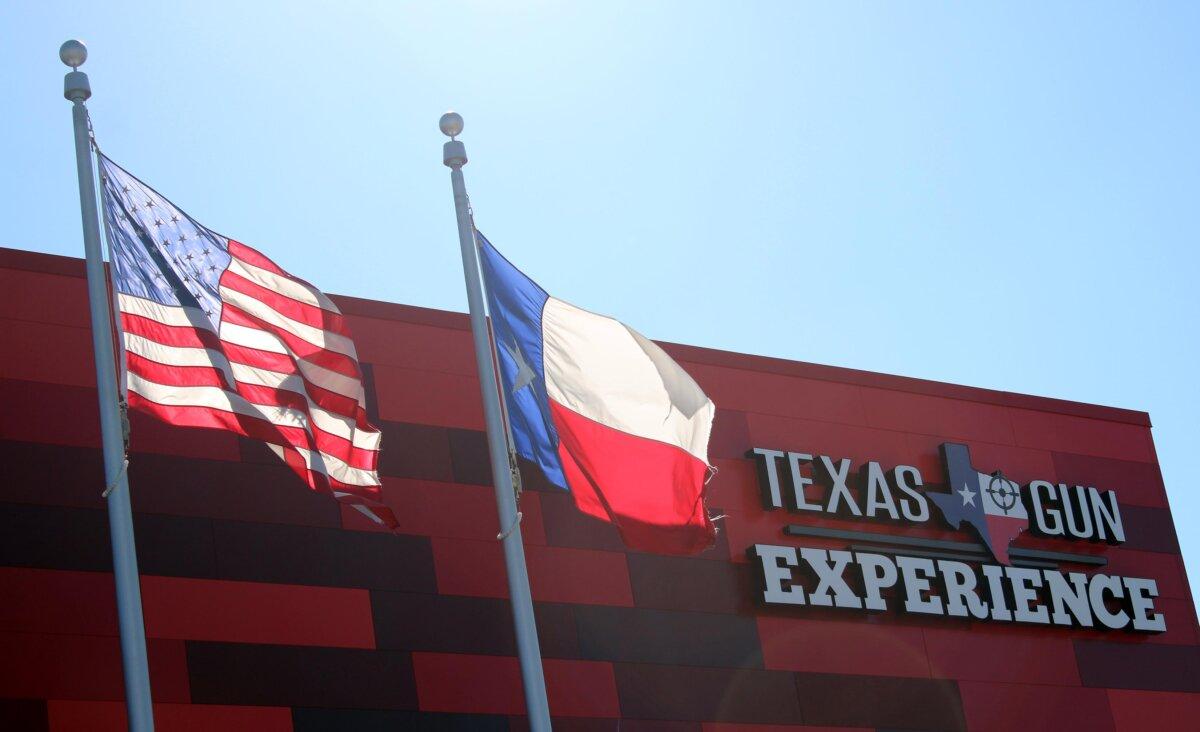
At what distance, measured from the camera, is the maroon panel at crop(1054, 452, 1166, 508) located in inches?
941

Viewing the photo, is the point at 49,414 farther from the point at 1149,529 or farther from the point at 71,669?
the point at 1149,529

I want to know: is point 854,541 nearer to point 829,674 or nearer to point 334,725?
point 829,674

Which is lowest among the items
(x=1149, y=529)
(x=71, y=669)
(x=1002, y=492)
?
(x=71, y=669)

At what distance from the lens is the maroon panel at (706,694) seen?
18500 mm

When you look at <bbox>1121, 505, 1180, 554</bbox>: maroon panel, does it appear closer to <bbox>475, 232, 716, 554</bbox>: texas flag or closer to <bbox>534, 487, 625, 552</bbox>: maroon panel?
<bbox>534, 487, 625, 552</bbox>: maroon panel

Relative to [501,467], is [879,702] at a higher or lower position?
lower

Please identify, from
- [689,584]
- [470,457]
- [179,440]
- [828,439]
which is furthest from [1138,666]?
[179,440]

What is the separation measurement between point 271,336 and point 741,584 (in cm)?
799

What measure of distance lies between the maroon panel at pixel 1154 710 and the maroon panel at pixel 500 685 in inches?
298

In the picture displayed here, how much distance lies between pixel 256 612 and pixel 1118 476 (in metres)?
13.2

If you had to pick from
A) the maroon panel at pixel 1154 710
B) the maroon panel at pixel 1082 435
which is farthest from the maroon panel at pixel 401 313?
the maroon panel at pixel 1154 710

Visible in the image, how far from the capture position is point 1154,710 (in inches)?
882

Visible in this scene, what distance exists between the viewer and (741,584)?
65.8 ft

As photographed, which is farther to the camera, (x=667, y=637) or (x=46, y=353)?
(x=667, y=637)
